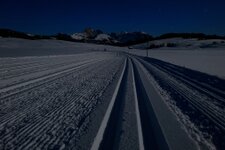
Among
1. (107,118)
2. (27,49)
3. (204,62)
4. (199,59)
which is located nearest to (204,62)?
(204,62)

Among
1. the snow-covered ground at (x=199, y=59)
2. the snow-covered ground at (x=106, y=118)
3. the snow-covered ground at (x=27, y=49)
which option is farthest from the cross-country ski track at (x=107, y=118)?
the snow-covered ground at (x=27, y=49)

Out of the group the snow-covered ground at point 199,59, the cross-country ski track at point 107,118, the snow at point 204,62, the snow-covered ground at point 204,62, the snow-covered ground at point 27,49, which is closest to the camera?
the cross-country ski track at point 107,118

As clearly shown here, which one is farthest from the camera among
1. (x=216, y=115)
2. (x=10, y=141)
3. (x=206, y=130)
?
(x=216, y=115)

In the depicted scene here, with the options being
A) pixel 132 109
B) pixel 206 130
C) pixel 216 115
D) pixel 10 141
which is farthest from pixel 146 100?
pixel 10 141

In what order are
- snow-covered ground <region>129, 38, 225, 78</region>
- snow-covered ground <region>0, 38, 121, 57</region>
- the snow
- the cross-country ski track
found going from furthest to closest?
1. snow-covered ground <region>0, 38, 121, 57</region>
2. snow-covered ground <region>129, 38, 225, 78</region>
3. the snow
4. the cross-country ski track

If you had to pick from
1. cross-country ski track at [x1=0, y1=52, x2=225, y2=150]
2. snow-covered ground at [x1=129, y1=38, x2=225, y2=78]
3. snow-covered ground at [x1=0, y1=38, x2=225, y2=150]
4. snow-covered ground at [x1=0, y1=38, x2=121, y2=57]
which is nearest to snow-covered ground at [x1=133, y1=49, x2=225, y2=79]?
snow-covered ground at [x1=129, y1=38, x2=225, y2=78]

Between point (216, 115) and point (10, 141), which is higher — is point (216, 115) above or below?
below

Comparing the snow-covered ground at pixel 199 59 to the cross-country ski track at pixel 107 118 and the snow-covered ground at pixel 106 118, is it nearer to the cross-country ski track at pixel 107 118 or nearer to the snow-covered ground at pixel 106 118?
the snow-covered ground at pixel 106 118

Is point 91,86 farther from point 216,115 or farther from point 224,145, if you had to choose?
point 224,145

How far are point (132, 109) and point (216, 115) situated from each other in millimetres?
2469

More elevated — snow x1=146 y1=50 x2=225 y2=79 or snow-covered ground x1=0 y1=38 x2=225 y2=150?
snow-covered ground x1=0 y1=38 x2=225 y2=150

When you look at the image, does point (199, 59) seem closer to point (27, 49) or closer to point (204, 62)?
point (204, 62)

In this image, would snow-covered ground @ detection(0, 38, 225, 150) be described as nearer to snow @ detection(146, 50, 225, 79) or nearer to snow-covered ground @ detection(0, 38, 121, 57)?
snow @ detection(146, 50, 225, 79)

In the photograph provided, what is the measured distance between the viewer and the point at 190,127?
638 cm
